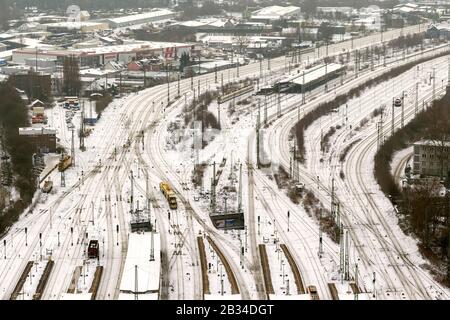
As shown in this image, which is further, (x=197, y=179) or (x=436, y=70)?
(x=436, y=70)

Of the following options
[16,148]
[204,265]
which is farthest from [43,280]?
[16,148]

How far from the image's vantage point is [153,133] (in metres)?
9.33

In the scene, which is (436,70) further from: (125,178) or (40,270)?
(40,270)

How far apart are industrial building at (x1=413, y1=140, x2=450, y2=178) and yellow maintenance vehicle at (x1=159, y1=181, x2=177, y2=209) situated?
2198 millimetres

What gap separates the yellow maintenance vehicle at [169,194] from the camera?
20.5 ft

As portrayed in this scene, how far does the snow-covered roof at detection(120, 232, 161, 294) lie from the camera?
4297 millimetres

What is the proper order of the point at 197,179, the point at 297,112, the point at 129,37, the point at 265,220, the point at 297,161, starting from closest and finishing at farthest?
the point at 265,220, the point at 197,179, the point at 297,161, the point at 297,112, the point at 129,37

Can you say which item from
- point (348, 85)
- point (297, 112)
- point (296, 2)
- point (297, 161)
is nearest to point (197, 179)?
point (297, 161)

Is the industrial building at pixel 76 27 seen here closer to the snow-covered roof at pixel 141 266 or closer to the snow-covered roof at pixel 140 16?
the snow-covered roof at pixel 140 16

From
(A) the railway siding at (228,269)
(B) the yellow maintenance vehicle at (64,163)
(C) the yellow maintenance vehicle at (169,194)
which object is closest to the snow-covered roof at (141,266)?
(A) the railway siding at (228,269)

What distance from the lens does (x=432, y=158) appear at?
7.20 metres

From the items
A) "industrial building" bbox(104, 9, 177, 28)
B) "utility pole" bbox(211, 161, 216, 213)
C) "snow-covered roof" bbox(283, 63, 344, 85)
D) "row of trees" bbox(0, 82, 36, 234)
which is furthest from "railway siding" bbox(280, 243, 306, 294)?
"industrial building" bbox(104, 9, 177, 28)

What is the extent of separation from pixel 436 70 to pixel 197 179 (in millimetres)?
7768

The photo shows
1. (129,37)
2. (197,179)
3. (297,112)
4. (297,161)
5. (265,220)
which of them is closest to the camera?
(265,220)
